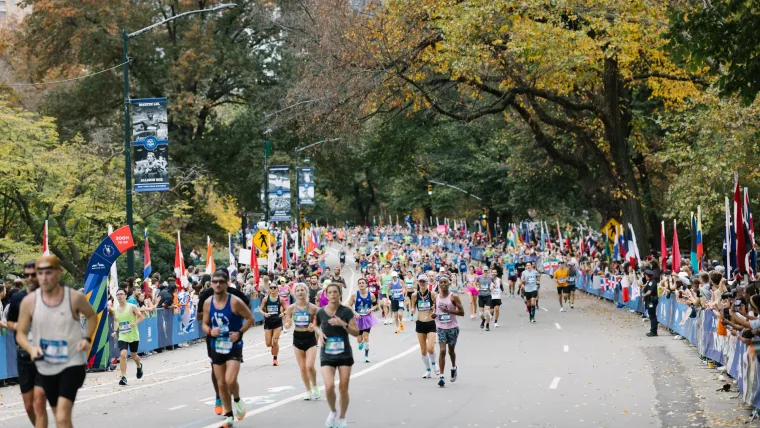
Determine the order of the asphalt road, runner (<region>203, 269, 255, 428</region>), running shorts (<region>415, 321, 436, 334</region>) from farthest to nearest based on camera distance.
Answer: running shorts (<region>415, 321, 436, 334</region>), the asphalt road, runner (<region>203, 269, 255, 428</region>)

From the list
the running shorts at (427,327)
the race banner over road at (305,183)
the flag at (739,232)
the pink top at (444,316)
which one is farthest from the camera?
the race banner over road at (305,183)

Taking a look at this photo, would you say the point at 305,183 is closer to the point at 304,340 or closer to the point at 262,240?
the point at 262,240

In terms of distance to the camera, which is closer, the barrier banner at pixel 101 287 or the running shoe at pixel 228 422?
the running shoe at pixel 228 422

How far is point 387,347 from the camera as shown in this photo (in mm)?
24703

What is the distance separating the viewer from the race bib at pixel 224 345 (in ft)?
40.0

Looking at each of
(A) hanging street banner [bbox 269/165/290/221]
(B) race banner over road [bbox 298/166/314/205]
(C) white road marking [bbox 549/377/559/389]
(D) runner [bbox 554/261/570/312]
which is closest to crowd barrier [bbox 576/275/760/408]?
(D) runner [bbox 554/261/570/312]

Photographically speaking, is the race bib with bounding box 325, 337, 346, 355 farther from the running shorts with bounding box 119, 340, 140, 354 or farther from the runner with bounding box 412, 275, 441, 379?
the running shorts with bounding box 119, 340, 140, 354

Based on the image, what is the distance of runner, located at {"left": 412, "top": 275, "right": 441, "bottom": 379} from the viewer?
17562 mm

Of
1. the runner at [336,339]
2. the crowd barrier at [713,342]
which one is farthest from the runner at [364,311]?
the runner at [336,339]

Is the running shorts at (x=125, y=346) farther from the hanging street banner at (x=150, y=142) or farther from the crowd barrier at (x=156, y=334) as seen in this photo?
the hanging street banner at (x=150, y=142)

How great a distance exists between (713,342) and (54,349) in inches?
539

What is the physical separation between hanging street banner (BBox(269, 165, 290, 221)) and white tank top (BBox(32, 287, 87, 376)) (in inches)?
1366

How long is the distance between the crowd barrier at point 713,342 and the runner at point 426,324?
4635 mm

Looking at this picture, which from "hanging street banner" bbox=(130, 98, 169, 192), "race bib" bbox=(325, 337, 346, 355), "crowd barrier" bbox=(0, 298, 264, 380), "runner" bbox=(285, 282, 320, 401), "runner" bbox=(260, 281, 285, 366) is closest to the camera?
"race bib" bbox=(325, 337, 346, 355)
